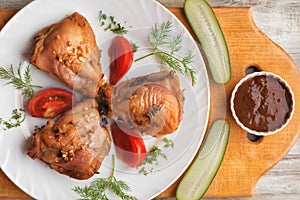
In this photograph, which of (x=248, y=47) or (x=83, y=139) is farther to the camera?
(x=248, y=47)

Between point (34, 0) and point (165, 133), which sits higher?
point (34, 0)

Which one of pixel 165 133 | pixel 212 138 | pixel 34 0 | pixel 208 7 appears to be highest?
pixel 34 0

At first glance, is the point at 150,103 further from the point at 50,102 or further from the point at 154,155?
the point at 50,102

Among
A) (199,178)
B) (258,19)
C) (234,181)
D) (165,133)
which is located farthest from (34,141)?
(258,19)

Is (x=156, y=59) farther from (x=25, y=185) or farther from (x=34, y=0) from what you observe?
(x=25, y=185)

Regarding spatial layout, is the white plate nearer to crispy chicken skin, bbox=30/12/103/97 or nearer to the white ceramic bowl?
crispy chicken skin, bbox=30/12/103/97

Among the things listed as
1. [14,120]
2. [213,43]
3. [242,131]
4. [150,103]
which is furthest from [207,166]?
[14,120]

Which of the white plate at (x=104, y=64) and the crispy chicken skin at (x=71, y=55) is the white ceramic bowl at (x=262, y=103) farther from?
the crispy chicken skin at (x=71, y=55)
